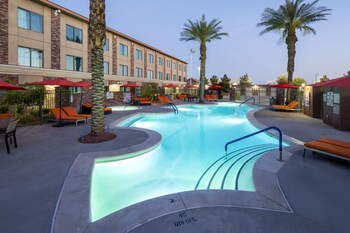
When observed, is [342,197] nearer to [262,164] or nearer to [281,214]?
[281,214]

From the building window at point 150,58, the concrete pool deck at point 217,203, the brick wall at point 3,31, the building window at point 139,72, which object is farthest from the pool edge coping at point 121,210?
the building window at point 150,58

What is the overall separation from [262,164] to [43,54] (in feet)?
74.5

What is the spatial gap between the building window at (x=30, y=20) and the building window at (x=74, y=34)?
3414mm

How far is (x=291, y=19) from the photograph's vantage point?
75.0 ft

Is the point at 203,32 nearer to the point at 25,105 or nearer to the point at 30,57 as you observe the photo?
the point at 30,57

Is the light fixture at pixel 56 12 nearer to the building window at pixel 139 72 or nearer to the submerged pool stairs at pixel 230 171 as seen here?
the building window at pixel 139 72

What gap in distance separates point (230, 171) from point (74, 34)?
82.6 ft

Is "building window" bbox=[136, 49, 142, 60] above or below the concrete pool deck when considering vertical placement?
above

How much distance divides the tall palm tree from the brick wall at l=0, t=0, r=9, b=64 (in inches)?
533

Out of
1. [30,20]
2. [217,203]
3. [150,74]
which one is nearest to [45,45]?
[30,20]

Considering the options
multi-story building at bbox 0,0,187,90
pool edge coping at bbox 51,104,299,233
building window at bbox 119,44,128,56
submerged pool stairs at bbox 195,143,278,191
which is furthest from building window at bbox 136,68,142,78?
pool edge coping at bbox 51,104,299,233

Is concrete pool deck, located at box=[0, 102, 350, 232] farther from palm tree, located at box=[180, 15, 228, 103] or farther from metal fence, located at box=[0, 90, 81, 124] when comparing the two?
palm tree, located at box=[180, 15, 228, 103]

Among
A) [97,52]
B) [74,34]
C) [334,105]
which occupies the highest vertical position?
[74,34]

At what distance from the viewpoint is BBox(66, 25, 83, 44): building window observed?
24439 millimetres
